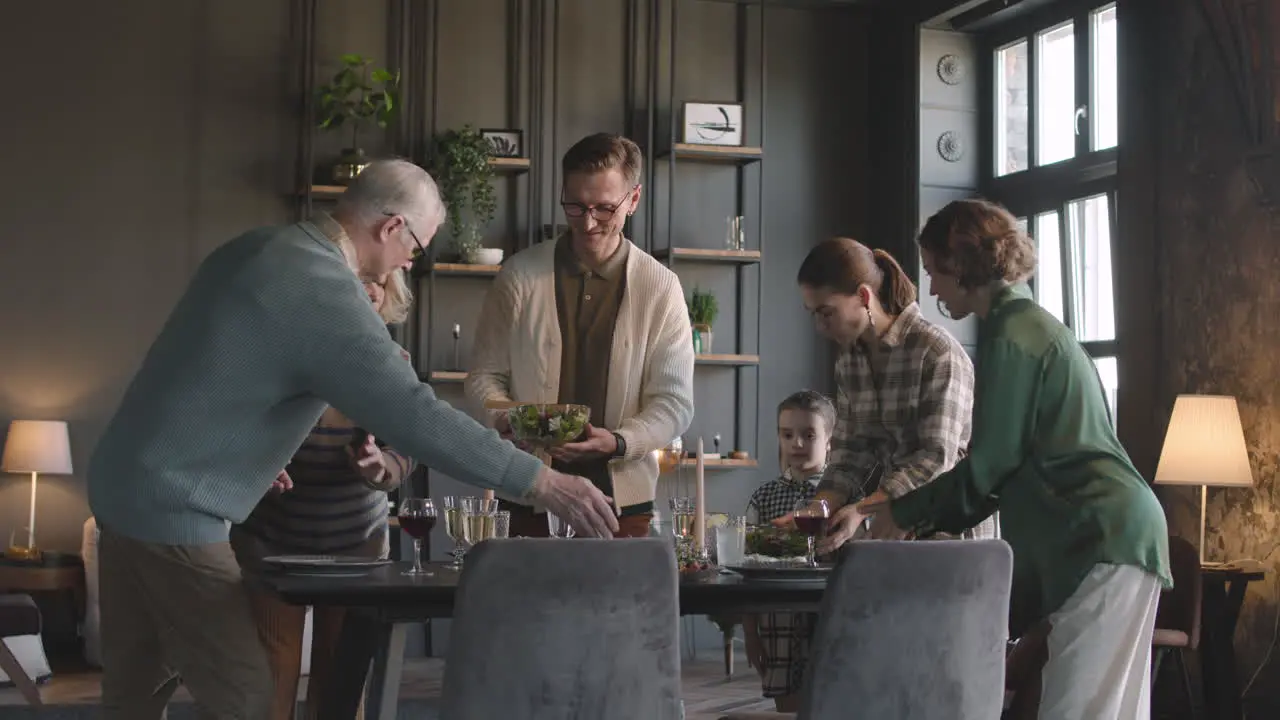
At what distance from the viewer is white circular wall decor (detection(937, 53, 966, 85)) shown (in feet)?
24.8

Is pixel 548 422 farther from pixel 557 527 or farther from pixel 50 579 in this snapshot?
pixel 50 579

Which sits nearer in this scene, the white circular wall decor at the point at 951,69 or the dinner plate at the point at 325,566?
the dinner plate at the point at 325,566

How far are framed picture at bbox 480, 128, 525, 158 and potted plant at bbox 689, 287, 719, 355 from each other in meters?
1.10

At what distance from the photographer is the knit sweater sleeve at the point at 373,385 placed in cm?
240

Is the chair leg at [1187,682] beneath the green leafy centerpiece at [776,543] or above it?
beneath

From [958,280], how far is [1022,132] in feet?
15.7

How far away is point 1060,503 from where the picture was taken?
2602mm

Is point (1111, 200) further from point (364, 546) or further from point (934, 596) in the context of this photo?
point (934, 596)

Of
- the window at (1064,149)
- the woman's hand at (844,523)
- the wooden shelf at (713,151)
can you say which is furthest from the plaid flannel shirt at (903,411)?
the wooden shelf at (713,151)

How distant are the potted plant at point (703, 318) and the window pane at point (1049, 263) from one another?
1.52 m

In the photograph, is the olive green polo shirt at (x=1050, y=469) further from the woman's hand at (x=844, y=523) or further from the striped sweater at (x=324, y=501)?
the striped sweater at (x=324, y=501)

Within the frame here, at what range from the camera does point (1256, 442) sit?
5.53m

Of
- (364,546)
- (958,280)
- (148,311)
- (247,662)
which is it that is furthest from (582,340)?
(148,311)

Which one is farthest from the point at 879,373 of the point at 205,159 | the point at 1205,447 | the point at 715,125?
the point at 205,159
